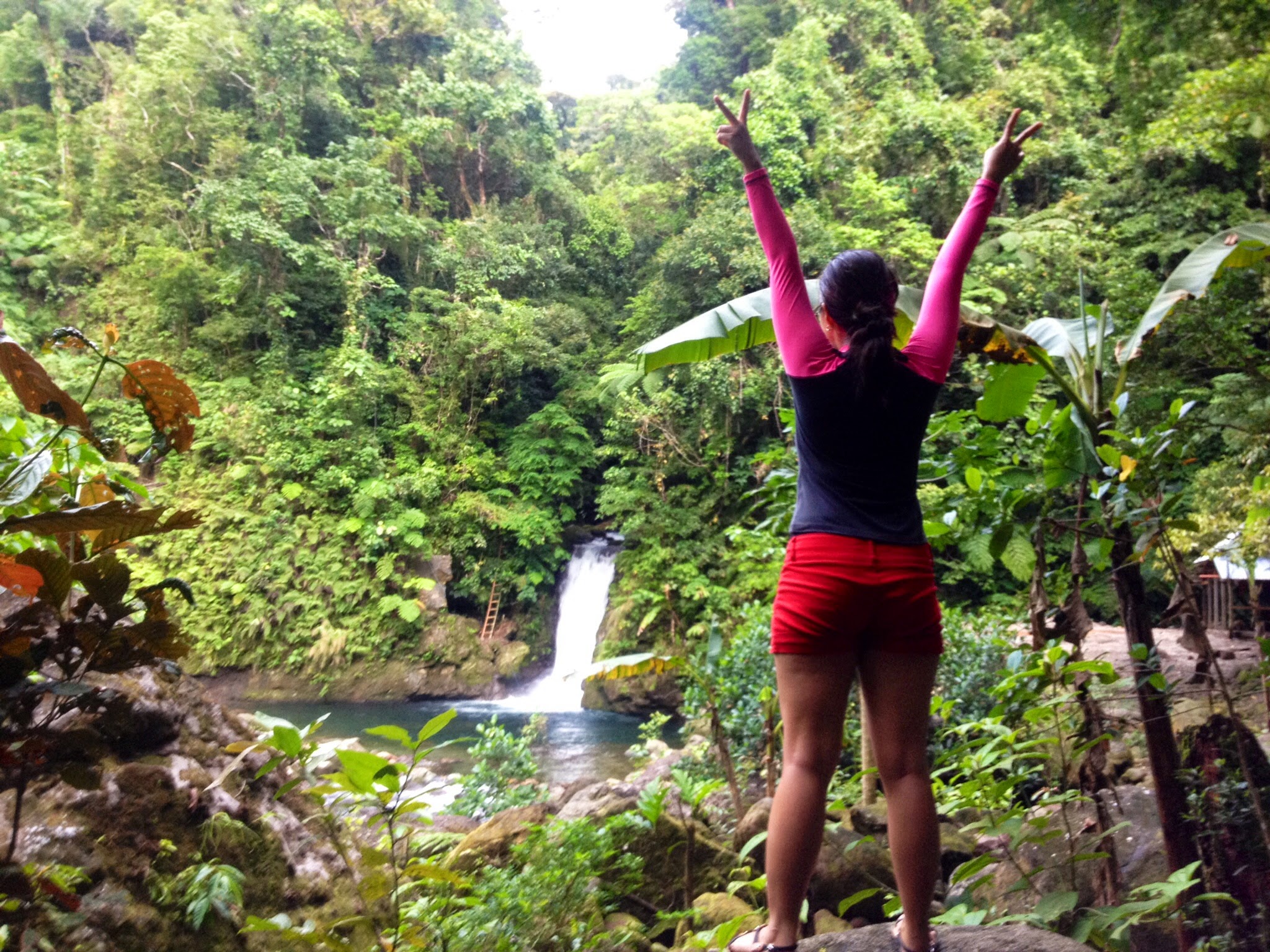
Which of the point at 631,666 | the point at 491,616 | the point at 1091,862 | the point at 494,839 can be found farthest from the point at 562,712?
the point at 1091,862

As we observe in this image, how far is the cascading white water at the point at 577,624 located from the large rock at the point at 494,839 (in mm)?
8281

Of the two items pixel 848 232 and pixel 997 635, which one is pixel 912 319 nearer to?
pixel 997 635

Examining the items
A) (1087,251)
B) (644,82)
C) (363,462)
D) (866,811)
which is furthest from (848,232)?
(644,82)

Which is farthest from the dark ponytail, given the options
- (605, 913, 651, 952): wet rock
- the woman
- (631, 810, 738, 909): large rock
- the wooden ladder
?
the wooden ladder

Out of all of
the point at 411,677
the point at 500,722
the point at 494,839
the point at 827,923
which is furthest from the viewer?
the point at 411,677

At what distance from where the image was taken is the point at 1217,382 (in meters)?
7.43

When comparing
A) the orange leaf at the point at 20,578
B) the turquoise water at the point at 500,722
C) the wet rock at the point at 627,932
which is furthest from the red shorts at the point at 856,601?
the turquoise water at the point at 500,722

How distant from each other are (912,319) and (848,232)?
990 cm

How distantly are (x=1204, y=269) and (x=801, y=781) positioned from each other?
2002 millimetres

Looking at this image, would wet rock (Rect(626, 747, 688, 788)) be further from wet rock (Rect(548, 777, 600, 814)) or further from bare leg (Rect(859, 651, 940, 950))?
bare leg (Rect(859, 651, 940, 950))

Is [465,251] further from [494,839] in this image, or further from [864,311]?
[864,311]

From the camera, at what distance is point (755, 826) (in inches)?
130

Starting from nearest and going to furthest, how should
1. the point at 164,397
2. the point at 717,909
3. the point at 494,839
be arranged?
the point at 164,397 < the point at 717,909 < the point at 494,839

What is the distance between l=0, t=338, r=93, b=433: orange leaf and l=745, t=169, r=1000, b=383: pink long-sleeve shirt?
1331mm
